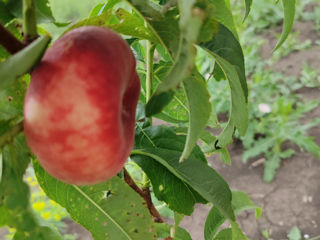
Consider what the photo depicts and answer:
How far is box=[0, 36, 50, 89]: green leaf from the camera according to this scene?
37 cm

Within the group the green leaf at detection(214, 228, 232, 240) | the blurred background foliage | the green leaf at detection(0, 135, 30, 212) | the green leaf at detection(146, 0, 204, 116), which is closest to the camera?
the green leaf at detection(146, 0, 204, 116)

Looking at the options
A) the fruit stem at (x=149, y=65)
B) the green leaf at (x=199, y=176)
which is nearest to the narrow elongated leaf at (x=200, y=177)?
the green leaf at (x=199, y=176)

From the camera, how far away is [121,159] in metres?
0.44

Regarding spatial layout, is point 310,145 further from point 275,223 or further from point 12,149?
point 12,149

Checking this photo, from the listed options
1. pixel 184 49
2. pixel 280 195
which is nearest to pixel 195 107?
pixel 184 49

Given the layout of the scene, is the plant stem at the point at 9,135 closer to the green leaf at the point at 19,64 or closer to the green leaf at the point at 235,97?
the green leaf at the point at 19,64

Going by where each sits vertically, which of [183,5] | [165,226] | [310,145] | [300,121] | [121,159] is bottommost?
[300,121]

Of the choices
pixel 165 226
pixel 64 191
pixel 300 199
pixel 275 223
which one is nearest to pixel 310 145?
pixel 300 199

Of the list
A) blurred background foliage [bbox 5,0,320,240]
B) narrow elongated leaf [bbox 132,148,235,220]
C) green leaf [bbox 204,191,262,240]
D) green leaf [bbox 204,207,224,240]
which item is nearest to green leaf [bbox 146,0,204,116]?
narrow elongated leaf [bbox 132,148,235,220]

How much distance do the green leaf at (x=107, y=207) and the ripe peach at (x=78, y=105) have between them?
0.22m

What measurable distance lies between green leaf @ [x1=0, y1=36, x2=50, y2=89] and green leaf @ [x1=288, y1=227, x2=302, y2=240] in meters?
1.80

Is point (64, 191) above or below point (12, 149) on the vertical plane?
below

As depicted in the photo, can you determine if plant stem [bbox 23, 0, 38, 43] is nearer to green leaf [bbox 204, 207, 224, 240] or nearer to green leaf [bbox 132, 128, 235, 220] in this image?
green leaf [bbox 132, 128, 235, 220]

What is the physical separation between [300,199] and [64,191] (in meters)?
1.73
